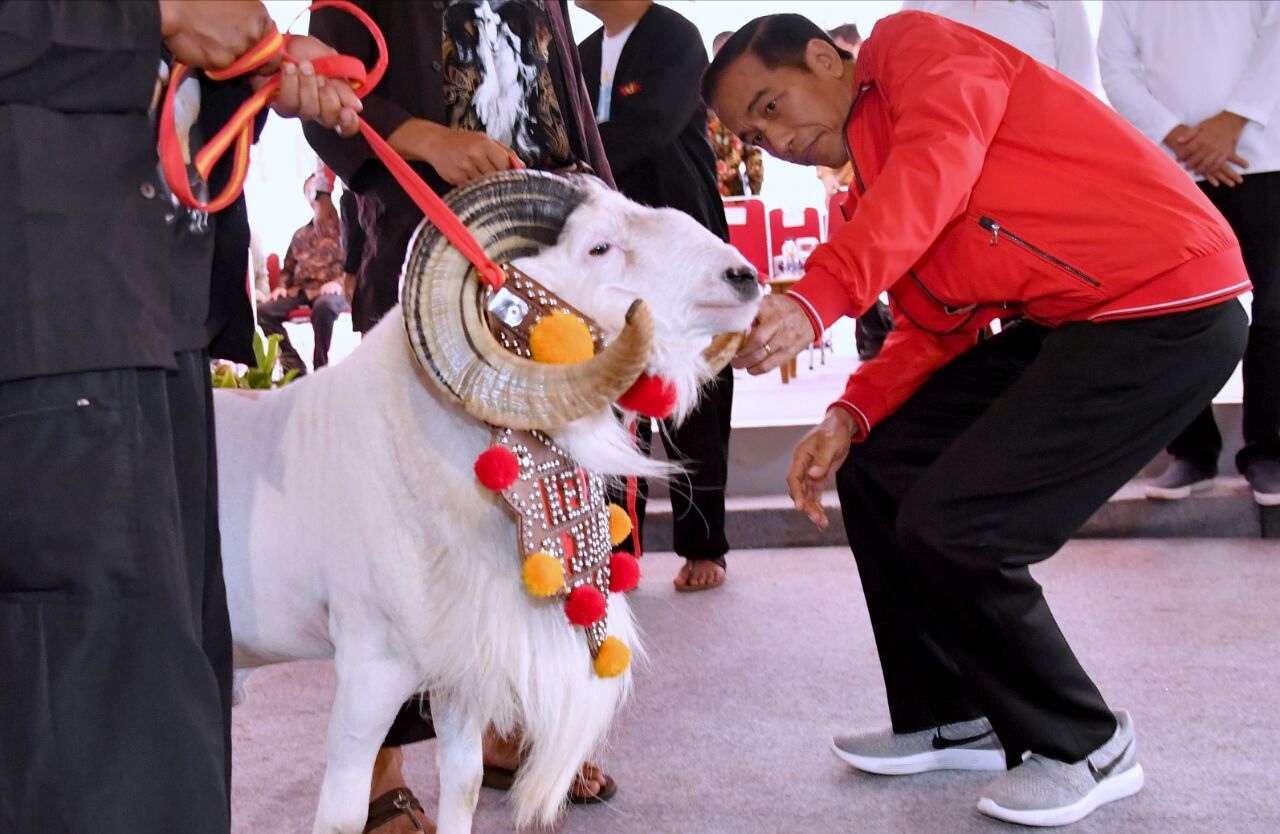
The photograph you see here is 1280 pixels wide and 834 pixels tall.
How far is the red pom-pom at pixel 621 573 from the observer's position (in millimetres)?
1959

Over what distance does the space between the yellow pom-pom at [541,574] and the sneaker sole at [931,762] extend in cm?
124

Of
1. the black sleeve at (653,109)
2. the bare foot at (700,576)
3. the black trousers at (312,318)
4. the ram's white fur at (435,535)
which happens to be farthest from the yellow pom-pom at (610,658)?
the black trousers at (312,318)

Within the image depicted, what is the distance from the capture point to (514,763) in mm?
2762

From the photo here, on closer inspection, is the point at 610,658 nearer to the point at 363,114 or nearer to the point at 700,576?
the point at 363,114

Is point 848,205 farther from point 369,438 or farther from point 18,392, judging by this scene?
point 18,392

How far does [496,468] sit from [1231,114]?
361cm

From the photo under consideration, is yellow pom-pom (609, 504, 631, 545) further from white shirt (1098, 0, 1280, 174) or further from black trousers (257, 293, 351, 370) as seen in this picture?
black trousers (257, 293, 351, 370)

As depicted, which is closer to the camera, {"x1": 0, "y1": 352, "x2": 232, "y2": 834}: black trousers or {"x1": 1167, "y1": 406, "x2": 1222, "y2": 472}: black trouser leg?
{"x1": 0, "y1": 352, "x2": 232, "y2": 834}: black trousers

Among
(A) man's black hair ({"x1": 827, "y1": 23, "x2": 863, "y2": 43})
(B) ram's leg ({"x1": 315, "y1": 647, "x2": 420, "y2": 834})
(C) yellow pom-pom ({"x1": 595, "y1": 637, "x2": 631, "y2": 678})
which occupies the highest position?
(A) man's black hair ({"x1": 827, "y1": 23, "x2": 863, "y2": 43})

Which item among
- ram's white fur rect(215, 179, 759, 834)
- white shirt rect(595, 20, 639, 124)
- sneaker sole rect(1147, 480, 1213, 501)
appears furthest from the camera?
sneaker sole rect(1147, 480, 1213, 501)

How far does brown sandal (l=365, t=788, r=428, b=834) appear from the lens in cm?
237

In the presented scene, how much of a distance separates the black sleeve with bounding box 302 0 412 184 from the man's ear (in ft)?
2.84

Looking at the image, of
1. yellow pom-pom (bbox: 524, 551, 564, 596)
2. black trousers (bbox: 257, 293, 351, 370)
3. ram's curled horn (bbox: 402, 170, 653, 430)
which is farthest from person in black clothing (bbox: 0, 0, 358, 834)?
black trousers (bbox: 257, 293, 351, 370)

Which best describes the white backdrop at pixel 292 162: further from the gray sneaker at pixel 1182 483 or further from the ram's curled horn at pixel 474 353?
the ram's curled horn at pixel 474 353
